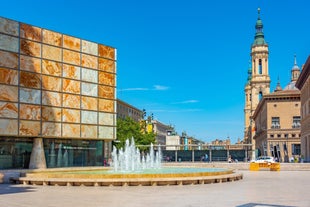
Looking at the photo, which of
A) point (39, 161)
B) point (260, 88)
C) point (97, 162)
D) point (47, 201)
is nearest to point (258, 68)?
point (260, 88)

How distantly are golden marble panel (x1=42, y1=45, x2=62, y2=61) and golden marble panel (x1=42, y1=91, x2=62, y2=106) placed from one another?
3.36 metres

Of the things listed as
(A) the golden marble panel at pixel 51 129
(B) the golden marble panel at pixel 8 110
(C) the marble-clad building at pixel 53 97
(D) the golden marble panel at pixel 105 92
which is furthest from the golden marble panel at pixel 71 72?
(B) the golden marble panel at pixel 8 110

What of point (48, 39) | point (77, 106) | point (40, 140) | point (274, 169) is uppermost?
point (48, 39)

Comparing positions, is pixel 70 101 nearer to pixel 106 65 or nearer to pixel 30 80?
pixel 30 80

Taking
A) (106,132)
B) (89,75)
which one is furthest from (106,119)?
(89,75)

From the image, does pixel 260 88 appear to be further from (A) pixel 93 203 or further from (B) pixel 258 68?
(A) pixel 93 203

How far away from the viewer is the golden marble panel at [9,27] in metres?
38.8

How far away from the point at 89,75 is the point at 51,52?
505 centimetres

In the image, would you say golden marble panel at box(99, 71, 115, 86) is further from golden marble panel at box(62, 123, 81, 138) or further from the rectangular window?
the rectangular window

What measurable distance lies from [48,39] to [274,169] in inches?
944

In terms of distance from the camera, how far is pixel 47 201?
49.9ft

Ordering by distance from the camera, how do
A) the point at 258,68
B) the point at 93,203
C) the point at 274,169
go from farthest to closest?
the point at 258,68 < the point at 274,169 < the point at 93,203

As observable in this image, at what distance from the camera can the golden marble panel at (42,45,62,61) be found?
4209 cm

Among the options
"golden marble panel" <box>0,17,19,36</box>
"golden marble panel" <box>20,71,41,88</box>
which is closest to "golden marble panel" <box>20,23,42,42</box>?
"golden marble panel" <box>0,17,19,36</box>
